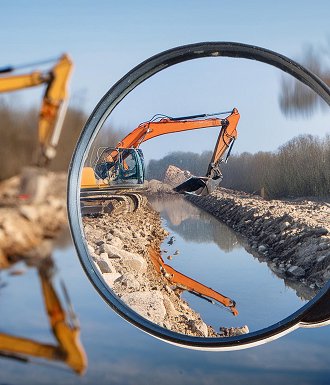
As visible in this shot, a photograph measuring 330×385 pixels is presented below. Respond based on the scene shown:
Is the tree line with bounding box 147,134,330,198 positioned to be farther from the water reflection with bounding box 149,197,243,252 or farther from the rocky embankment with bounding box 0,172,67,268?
the rocky embankment with bounding box 0,172,67,268

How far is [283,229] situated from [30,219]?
107 centimetres

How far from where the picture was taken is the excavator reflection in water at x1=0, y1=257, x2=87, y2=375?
3938mm

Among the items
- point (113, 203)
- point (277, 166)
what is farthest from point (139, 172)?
point (277, 166)

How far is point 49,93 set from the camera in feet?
12.5

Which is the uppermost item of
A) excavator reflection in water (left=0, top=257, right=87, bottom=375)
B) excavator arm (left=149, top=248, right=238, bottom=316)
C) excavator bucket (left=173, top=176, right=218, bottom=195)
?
excavator bucket (left=173, top=176, right=218, bottom=195)

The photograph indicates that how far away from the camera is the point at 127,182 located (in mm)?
4066

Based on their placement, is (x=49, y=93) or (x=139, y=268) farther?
(x=139, y=268)

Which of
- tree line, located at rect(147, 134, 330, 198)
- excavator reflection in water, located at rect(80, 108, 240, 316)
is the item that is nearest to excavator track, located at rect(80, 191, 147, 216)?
excavator reflection in water, located at rect(80, 108, 240, 316)

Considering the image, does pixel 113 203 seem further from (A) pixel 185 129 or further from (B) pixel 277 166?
(B) pixel 277 166

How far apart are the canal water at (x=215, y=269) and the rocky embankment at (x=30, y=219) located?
0.39 m

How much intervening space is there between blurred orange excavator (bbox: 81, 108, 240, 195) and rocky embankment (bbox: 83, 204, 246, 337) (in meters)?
0.14

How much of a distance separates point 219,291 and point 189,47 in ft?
3.07

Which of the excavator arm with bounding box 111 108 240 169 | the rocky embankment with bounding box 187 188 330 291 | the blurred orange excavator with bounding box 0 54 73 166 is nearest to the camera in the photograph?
the blurred orange excavator with bounding box 0 54 73 166

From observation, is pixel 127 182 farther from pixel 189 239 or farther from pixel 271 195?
pixel 271 195
